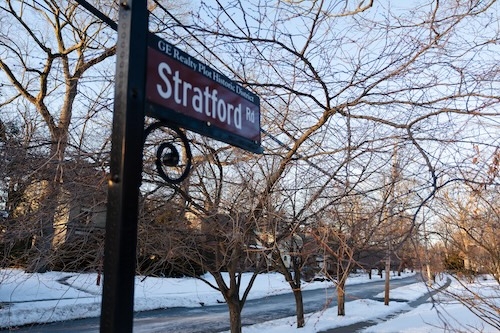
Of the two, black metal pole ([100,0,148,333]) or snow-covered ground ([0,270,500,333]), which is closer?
black metal pole ([100,0,148,333])

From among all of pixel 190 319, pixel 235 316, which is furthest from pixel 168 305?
pixel 235 316

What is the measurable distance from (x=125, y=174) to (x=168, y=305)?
67.2 ft

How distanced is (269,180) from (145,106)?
132 inches

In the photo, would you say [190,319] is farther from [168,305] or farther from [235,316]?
[235,316]

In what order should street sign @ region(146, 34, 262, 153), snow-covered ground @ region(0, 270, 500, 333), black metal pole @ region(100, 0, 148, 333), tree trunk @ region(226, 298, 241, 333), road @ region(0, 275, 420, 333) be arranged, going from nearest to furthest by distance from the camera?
black metal pole @ region(100, 0, 148, 333) → street sign @ region(146, 34, 262, 153) → snow-covered ground @ region(0, 270, 500, 333) → tree trunk @ region(226, 298, 241, 333) → road @ region(0, 275, 420, 333)

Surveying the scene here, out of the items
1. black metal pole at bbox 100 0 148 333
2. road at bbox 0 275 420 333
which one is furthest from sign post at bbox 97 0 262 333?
road at bbox 0 275 420 333

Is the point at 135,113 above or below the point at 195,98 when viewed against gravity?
below

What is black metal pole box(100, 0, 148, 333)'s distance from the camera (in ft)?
4.97

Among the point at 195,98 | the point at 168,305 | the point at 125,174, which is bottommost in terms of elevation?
the point at 168,305

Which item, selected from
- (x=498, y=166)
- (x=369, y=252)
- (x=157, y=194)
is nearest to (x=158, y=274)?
(x=157, y=194)

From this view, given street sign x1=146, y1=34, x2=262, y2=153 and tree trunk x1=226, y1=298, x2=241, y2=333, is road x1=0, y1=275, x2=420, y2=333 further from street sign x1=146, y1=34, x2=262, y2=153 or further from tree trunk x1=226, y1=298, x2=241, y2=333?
street sign x1=146, y1=34, x2=262, y2=153

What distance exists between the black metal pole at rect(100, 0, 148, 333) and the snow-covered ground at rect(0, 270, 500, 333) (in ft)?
10.2

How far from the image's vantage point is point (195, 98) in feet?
6.86

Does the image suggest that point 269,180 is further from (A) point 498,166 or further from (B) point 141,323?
(B) point 141,323
